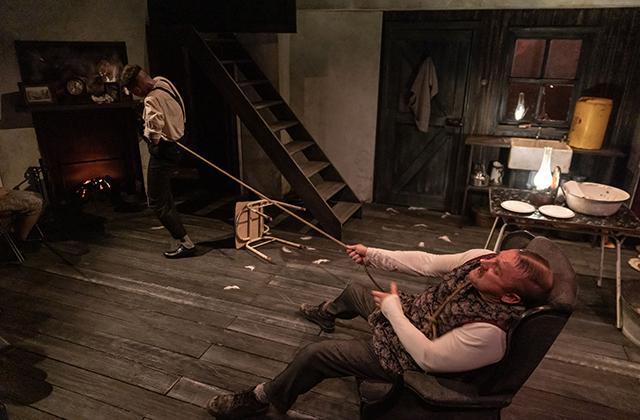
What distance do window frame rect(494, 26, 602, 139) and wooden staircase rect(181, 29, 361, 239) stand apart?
7.16ft

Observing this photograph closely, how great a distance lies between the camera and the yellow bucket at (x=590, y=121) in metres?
4.84

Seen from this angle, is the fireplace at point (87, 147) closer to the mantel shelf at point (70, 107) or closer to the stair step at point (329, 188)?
the mantel shelf at point (70, 107)

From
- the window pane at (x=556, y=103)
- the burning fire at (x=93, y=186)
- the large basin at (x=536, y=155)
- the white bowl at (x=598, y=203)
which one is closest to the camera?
the white bowl at (x=598, y=203)

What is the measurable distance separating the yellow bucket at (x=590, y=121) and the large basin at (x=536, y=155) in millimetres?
185

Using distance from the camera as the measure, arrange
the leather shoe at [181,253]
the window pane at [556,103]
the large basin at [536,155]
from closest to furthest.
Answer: the leather shoe at [181,253], the large basin at [536,155], the window pane at [556,103]

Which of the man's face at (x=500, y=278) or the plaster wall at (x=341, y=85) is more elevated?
the plaster wall at (x=341, y=85)

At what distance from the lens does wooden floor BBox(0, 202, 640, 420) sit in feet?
9.46

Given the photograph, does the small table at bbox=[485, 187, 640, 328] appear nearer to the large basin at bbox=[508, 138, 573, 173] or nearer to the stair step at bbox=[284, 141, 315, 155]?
the large basin at bbox=[508, 138, 573, 173]

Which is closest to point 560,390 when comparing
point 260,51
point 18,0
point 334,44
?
point 334,44

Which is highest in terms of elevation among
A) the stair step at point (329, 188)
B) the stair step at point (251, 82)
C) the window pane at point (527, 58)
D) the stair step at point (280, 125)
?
the window pane at point (527, 58)

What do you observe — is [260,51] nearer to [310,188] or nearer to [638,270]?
[310,188]

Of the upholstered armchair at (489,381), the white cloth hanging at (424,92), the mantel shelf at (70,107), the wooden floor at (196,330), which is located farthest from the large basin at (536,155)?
the mantel shelf at (70,107)

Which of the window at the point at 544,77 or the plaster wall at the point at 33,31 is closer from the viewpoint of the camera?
the plaster wall at the point at 33,31

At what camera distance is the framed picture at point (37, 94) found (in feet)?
15.7
